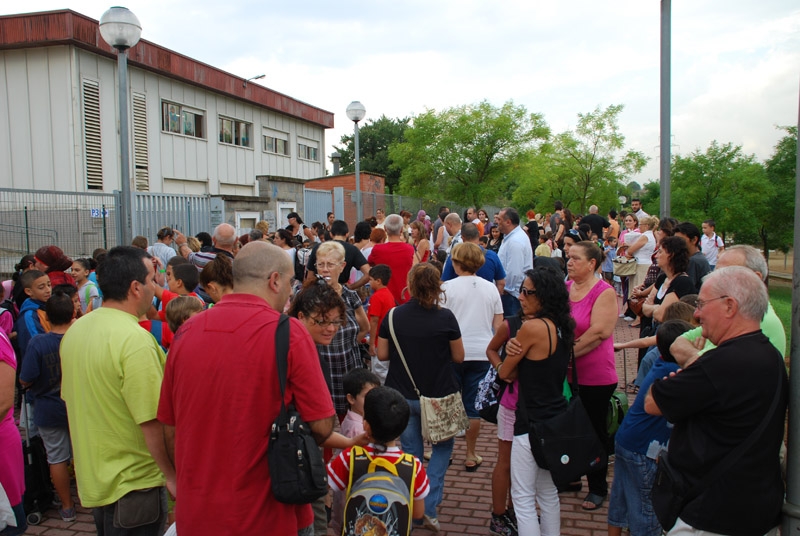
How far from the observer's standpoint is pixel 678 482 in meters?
2.63

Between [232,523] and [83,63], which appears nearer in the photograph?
[232,523]

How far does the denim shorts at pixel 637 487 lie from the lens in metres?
3.59

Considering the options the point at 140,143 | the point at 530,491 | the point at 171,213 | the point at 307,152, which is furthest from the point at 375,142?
the point at 530,491

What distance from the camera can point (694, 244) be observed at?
6215mm

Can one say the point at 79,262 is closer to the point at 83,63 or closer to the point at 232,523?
the point at 232,523

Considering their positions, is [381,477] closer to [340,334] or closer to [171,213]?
[340,334]

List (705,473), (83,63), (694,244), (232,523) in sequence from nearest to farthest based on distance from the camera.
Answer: (232,523) → (705,473) → (694,244) → (83,63)

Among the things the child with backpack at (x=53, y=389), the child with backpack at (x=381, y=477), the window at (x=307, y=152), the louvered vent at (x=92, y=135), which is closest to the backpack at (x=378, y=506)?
the child with backpack at (x=381, y=477)

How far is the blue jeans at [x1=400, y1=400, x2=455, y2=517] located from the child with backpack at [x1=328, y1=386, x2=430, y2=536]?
0.99 meters

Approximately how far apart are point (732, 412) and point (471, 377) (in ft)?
9.82

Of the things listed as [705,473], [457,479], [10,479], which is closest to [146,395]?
[10,479]

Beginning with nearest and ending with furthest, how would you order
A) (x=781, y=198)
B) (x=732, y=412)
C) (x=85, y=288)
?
(x=732, y=412)
(x=85, y=288)
(x=781, y=198)

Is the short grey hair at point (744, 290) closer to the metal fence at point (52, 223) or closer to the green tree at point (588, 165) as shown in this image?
the metal fence at point (52, 223)

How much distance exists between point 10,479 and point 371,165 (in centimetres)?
5614
